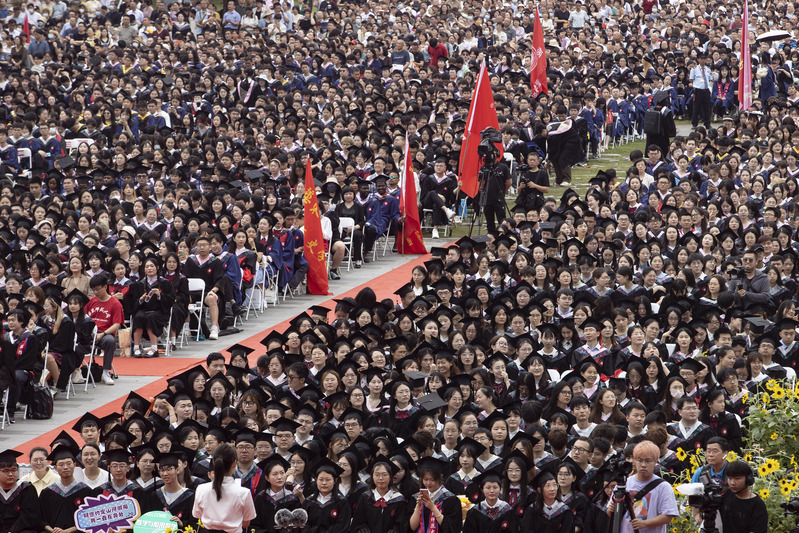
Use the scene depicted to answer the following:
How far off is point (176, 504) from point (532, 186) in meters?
10.9

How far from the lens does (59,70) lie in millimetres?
26125

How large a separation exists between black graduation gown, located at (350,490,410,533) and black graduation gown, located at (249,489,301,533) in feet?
1.72

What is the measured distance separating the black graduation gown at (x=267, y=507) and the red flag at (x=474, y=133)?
1032 cm

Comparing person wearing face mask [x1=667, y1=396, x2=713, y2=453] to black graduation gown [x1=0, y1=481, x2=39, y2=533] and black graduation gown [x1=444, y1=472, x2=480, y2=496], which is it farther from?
black graduation gown [x1=0, y1=481, x2=39, y2=533]

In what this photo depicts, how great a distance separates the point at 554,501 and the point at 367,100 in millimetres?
15788

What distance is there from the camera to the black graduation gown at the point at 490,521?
360 inches

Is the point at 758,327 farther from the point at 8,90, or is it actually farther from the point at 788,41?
the point at 788,41

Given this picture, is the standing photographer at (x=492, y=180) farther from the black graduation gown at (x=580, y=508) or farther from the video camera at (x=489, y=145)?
the black graduation gown at (x=580, y=508)

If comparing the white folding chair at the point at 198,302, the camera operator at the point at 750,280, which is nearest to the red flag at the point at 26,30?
the white folding chair at the point at 198,302

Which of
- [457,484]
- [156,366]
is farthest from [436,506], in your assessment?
[156,366]

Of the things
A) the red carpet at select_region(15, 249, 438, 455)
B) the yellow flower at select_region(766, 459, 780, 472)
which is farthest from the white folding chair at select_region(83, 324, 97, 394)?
the yellow flower at select_region(766, 459, 780, 472)

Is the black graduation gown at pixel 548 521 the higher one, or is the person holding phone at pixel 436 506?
the person holding phone at pixel 436 506

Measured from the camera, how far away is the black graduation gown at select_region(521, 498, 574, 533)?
356 inches

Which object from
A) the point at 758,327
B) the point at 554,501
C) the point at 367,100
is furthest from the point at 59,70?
the point at 554,501
